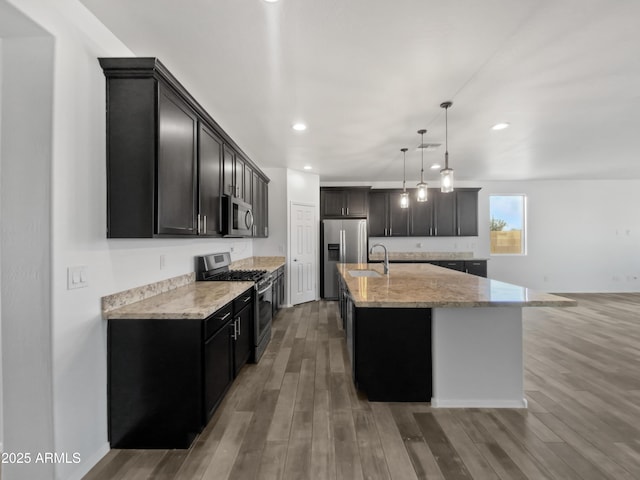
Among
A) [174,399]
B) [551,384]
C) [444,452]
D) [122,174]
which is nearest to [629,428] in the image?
[551,384]

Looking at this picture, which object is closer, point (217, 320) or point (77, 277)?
point (77, 277)

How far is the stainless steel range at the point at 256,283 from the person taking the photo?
2.98 meters

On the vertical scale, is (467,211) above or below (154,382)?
above

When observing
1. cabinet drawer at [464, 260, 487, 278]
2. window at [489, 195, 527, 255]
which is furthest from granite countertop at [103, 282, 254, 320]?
window at [489, 195, 527, 255]

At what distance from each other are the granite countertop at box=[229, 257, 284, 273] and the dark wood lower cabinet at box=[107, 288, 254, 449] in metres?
2.20

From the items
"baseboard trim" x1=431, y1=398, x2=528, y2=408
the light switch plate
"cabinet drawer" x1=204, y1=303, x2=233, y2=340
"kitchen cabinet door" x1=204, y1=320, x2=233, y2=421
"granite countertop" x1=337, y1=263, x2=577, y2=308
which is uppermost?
the light switch plate

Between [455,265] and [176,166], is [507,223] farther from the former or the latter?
[176,166]

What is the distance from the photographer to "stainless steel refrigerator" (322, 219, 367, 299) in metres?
5.91

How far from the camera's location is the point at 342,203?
6.22 metres

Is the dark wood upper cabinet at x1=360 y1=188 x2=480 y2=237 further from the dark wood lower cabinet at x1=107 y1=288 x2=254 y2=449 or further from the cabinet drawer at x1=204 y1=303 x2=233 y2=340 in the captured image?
the dark wood lower cabinet at x1=107 y1=288 x2=254 y2=449

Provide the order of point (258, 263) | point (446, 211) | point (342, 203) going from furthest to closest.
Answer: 1. point (446, 211)
2. point (342, 203)
3. point (258, 263)

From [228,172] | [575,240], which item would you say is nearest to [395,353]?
[228,172]

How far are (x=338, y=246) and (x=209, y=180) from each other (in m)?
3.65

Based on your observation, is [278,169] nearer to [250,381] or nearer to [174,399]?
[250,381]
